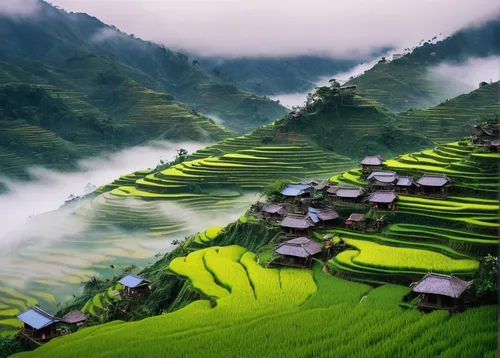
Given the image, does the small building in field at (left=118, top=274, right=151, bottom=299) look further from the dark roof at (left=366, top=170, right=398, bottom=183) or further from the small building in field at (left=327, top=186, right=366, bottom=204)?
the dark roof at (left=366, top=170, right=398, bottom=183)

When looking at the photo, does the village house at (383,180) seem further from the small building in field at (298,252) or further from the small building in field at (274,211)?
the small building in field at (298,252)

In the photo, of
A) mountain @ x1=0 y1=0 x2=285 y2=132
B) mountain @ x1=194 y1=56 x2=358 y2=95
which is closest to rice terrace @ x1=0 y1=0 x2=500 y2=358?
mountain @ x1=0 y1=0 x2=285 y2=132

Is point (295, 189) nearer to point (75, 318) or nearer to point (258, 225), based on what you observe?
point (258, 225)

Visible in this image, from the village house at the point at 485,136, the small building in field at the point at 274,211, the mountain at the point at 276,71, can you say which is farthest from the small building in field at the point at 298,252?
the mountain at the point at 276,71

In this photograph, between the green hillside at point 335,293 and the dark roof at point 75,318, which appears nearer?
the green hillside at point 335,293

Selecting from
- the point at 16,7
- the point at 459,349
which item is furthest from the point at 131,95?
the point at 459,349

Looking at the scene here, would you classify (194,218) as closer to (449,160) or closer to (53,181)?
(449,160)

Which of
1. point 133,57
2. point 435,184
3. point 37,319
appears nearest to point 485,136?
point 435,184
